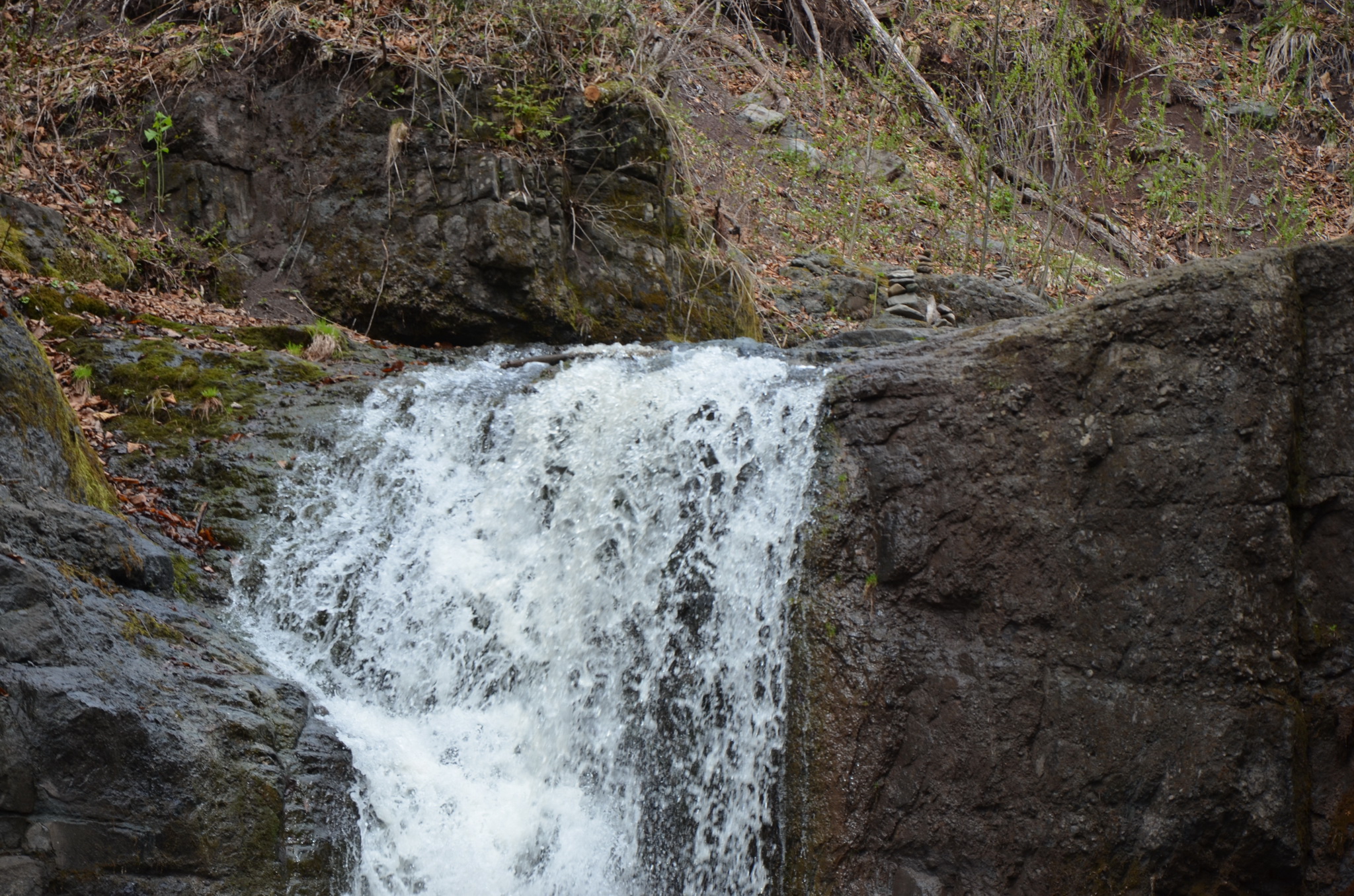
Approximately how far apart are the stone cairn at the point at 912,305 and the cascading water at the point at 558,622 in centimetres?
434

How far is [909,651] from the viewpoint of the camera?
4.64 metres

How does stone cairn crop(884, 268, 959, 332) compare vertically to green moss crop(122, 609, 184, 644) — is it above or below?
above

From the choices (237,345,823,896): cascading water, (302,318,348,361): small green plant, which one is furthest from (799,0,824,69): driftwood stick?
(237,345,823,896): cascading water

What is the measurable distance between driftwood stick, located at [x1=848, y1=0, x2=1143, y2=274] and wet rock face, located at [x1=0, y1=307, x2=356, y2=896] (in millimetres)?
8490

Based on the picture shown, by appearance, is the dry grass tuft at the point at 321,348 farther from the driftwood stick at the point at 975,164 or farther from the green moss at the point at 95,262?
the driftwood stick at the point at 975,164

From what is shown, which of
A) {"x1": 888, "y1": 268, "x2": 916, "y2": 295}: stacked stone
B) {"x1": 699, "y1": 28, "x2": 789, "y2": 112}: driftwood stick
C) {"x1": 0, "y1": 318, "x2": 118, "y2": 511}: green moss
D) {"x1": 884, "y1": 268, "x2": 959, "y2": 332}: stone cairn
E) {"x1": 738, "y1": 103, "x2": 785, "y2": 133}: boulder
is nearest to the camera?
{"x1": 0, "y1": 318, "x2": 118, "y2": 511}: green moss

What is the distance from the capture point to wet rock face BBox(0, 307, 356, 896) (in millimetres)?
3461

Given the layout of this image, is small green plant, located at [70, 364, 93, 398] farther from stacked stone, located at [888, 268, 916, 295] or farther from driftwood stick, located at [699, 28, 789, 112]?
driftwood stick, located at [699, 28, 789, 112]

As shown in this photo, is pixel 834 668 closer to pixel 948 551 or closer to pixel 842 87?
pixel 948 551

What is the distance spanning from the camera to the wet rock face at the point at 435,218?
804cm

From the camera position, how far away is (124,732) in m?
3.66

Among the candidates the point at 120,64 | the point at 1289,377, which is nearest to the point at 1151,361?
the point at 1289,377

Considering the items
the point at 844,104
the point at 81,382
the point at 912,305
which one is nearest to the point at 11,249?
the point at 81,382

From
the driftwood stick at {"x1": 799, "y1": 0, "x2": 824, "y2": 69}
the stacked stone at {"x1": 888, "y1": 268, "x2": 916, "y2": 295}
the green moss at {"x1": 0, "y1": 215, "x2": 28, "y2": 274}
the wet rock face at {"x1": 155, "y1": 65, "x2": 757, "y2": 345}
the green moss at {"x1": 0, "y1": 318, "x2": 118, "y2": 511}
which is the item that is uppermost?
the driftwood stick at {"x1": 799, "y1": 0, "x2": 824, "y2": 69}
